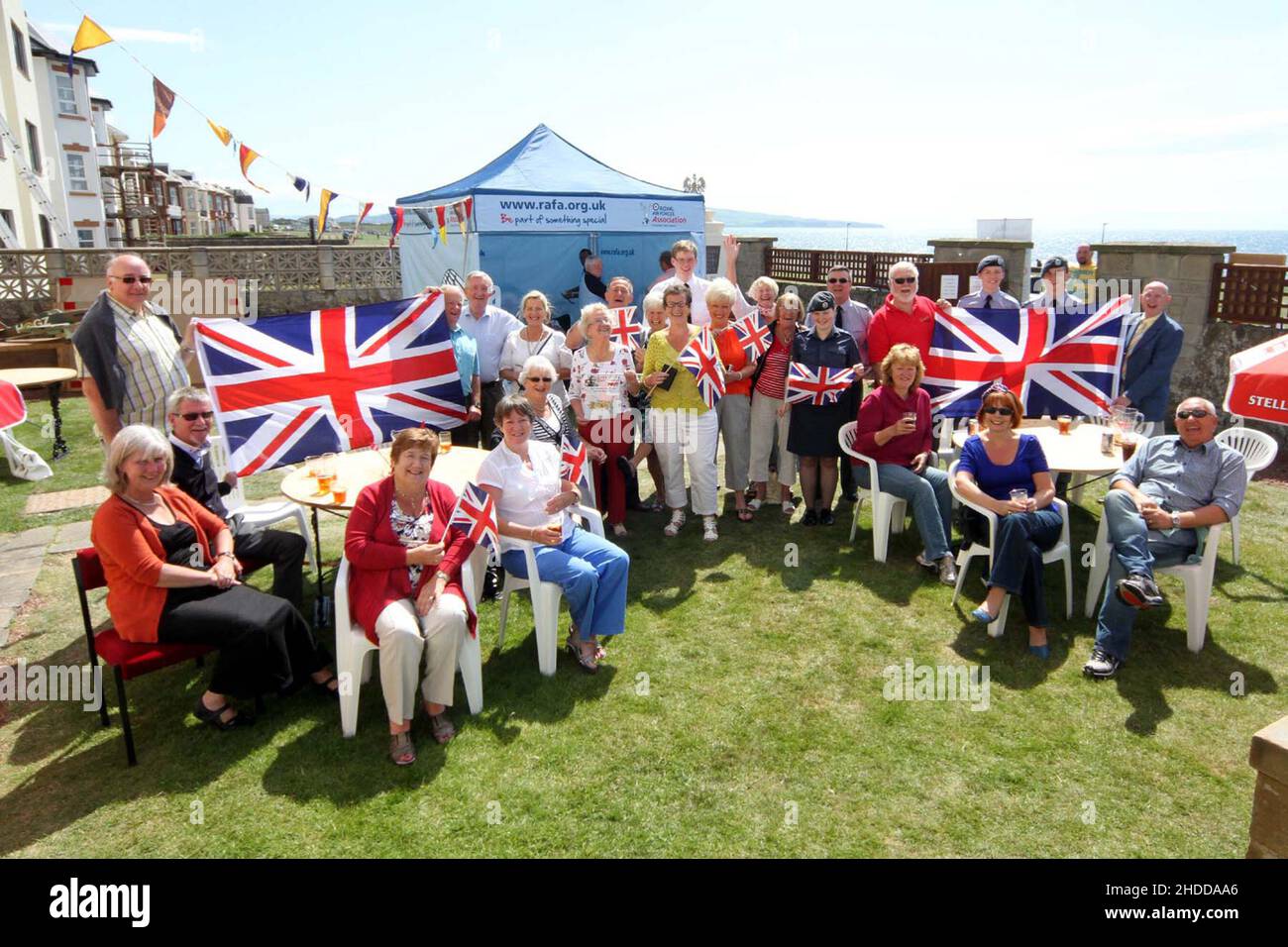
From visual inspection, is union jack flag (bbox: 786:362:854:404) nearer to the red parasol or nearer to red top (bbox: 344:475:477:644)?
the red parasol

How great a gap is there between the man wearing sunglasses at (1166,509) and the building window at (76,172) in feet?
133

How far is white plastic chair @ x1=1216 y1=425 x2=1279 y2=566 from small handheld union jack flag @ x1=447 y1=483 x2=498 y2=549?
4857 millimetres

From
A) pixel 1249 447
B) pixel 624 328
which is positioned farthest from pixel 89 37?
pixel 1249 447

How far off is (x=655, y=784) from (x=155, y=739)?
236 cm

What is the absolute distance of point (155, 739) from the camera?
12.2 ft

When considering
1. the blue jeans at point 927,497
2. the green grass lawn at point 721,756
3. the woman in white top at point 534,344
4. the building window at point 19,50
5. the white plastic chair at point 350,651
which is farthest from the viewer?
the building window at point 19,50

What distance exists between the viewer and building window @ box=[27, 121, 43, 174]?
76.7 feet

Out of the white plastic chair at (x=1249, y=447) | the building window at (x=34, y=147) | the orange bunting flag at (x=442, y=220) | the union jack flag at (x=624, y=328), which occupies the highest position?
the building window at (x=34, y=147)

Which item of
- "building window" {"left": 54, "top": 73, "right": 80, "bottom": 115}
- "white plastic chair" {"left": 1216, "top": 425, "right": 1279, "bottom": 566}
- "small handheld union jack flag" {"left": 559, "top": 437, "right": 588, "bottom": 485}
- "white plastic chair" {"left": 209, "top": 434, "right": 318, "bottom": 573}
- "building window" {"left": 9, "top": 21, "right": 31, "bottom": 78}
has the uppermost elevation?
"building window" {"left": 54, "top": 73, "right": 80, "bottom": 115}

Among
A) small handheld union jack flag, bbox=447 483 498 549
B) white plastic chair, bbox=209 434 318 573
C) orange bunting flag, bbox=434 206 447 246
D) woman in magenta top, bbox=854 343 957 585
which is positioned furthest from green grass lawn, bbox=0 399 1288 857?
orange bunting flag, bbox=434 206 447 246

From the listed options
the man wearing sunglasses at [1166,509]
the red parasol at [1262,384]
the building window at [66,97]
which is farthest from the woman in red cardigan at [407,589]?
the building window at [66,97]

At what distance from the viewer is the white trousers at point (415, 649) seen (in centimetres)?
354

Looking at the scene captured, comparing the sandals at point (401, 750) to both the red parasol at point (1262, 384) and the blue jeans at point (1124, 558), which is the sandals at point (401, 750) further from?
the red parasol at point (1262, 384)
